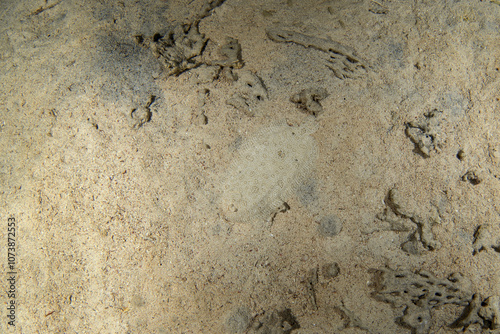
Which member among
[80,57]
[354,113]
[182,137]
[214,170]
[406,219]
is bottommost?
[406,219]

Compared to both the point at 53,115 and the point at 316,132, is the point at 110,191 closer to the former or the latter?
the point at 53,115

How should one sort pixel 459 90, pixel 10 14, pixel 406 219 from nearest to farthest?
pixel 406 219 < pixel 459 90 < pixel 10 14

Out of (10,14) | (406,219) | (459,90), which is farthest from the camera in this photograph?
(10,14)

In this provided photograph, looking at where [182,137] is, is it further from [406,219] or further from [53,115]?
[406,219]

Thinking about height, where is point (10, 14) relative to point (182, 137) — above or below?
above

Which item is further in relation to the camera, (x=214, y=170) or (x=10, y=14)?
(x=10, y=14)

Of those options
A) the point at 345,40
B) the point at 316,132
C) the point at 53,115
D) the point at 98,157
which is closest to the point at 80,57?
the point at 53,115

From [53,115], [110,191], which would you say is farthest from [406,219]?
[53,115]
